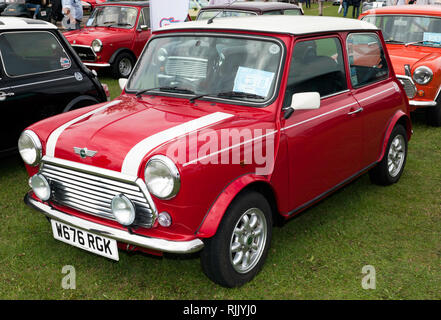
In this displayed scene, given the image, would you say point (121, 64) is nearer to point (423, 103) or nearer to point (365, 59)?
point (423, 103)

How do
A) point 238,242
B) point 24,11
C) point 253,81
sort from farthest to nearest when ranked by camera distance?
1. point 24,11
2. point 253,81
3. point 238,242

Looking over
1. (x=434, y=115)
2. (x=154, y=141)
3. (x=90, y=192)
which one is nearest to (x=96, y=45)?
(x=434, y=115)

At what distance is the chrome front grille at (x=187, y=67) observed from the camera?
374 centimetres

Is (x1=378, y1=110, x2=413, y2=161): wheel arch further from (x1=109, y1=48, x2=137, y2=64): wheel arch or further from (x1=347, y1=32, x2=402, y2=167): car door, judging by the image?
(x1=109, y1=48, x2=137, y2=64): wheel arch

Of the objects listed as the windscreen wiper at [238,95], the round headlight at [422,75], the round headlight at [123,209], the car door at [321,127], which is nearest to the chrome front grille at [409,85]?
the round headlight at [422,75]

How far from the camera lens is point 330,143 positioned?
12.7 ft

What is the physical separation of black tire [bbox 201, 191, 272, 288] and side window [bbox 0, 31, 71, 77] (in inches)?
142

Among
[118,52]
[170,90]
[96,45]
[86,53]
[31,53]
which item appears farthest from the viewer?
[118,52]

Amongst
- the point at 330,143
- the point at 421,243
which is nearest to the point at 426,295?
the point at 421,243

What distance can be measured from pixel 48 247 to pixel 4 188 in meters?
1.69

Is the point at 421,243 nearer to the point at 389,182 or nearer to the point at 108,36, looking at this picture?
the point at 389,182

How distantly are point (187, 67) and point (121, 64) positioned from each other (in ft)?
25.9

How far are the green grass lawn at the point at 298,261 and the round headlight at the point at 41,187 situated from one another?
665 mm

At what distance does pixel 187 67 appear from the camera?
3811mm
